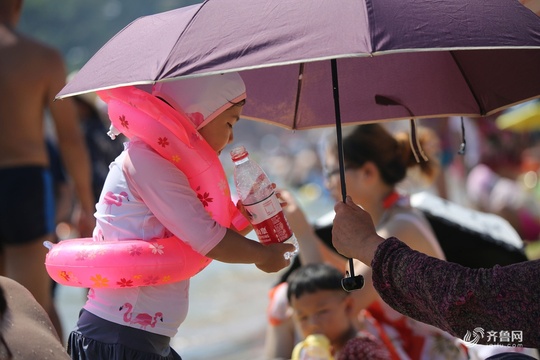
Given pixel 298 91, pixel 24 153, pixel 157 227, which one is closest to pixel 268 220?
pixel 157 227

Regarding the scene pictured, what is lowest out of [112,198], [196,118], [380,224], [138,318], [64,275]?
[380,224]

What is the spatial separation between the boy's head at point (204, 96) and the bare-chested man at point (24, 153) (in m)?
2.22

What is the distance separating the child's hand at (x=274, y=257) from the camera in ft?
9.27

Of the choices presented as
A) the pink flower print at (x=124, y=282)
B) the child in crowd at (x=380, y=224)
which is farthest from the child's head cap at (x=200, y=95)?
the child in crowd at (x=380, y=224)

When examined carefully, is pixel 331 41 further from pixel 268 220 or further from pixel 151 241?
pixel 151 241

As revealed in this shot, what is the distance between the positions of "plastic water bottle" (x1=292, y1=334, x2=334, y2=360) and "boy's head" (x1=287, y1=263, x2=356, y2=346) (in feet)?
0.37

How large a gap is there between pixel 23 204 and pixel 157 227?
236 centimetres

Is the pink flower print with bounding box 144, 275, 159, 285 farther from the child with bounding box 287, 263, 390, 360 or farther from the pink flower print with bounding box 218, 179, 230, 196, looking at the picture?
the child with bounding box 287, 263, 390, 360

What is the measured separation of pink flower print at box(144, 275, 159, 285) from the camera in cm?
278

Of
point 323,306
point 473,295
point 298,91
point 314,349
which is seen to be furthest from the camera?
point 323,306

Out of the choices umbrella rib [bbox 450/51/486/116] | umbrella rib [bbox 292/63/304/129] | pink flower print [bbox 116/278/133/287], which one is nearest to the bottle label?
pink flower print [bbox 116/278/133/287]

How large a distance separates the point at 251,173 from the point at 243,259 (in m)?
0.28

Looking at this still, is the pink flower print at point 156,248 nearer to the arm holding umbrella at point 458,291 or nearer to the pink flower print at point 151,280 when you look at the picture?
the pink flower print at point 151,280

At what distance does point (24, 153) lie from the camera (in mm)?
4930
